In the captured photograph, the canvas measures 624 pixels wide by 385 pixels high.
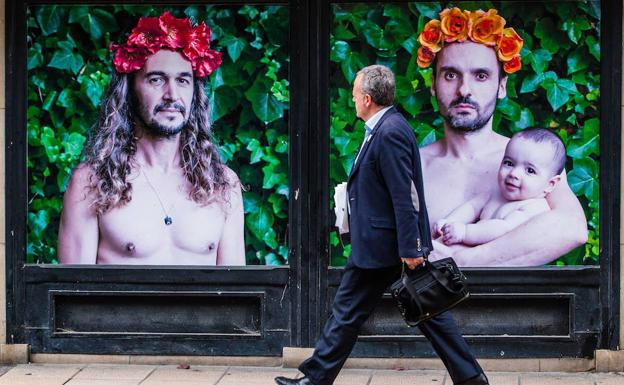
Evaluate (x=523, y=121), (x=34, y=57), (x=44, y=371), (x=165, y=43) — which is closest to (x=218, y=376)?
(x=44, y=371)

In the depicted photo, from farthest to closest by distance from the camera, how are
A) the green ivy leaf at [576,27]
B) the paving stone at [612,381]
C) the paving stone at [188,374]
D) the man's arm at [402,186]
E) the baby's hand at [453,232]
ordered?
the baby's hand at [453,232]
the green ivy leaf at [576,27]
the paving stone at [188,374]
the paving stone at [612,381]
the man's arm at [402,186]

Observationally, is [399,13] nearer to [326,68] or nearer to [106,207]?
[326,68]

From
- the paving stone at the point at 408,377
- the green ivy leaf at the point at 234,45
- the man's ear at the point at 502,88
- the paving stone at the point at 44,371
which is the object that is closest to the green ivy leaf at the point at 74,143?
the green ivy leaf at the point at 234,45

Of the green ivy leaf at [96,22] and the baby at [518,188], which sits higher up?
the green ivy leaf at [96,22]

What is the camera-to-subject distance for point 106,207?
7.56 metres

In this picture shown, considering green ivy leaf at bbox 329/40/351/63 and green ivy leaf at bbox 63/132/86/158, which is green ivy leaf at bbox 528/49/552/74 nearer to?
green ivy leaf at bbox 329/40/351/63

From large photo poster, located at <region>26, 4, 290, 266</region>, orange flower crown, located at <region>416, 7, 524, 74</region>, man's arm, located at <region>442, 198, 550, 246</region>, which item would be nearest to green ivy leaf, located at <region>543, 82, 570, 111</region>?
orange flower crown, located at <region>416, 7, 524, 74</region>

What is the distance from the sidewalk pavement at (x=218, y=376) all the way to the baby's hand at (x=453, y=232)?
827mm

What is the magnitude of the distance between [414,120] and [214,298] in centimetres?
170

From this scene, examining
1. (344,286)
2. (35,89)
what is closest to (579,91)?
(344,286)

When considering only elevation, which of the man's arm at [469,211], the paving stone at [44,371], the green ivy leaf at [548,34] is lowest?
the paving stone at [44,371]

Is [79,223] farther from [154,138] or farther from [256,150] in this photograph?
[256,150]

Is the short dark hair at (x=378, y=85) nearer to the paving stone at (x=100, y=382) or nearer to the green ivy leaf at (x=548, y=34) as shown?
the green ivy leaf at (x=548, y=34)

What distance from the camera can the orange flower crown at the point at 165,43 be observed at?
7.48 meters
